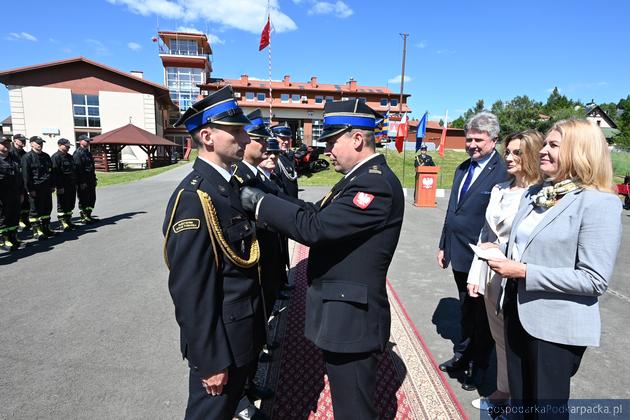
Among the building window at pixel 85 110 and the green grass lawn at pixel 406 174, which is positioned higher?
the building window at pixel 85 110

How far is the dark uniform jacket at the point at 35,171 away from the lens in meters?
7.50

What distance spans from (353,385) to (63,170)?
939cm

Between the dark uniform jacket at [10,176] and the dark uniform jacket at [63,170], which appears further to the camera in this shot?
the dark uniform jacket at [63,170]

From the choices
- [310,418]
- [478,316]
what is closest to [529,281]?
[478,316]

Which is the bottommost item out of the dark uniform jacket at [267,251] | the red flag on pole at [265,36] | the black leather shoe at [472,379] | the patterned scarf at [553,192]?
the black leather shoe at [472,379]

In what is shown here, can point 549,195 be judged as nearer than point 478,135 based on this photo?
Yes

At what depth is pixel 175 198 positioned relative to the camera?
1.74 m

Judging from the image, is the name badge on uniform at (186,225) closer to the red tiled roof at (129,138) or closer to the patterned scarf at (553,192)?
the patterned scarf at (553,192)

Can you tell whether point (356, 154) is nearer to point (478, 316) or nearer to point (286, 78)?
point (478, 316)

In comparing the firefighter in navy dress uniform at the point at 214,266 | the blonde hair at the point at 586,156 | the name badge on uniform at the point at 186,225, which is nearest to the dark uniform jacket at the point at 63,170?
the firefighter in navy dress uniform at the point at 214,266

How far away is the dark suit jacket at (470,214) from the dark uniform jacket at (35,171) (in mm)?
8644

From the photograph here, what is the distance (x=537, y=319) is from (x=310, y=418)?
1.68 metres

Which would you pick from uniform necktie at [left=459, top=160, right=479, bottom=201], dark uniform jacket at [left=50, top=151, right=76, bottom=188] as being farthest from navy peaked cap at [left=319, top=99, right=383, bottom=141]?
dark uniform jacket at [left=50, top=151, right=76, bottom=188]

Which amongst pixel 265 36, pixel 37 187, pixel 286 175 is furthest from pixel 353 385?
pixel 265 36
